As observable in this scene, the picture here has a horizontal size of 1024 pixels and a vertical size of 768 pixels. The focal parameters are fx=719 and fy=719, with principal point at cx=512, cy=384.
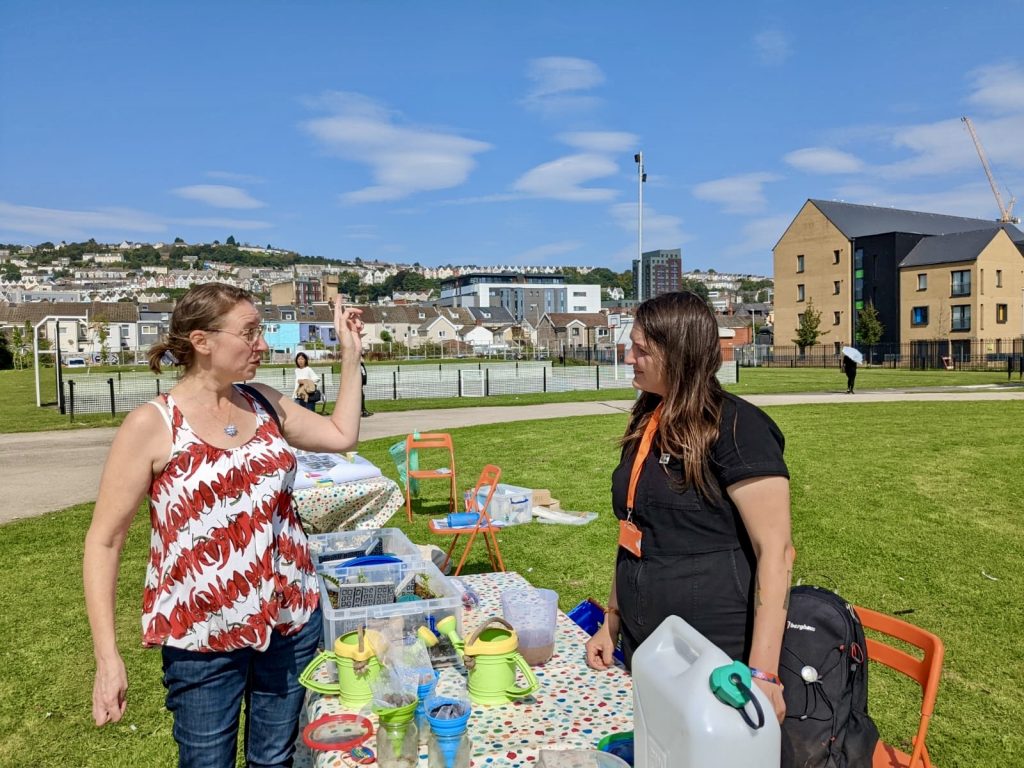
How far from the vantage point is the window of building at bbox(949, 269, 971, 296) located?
5466cm

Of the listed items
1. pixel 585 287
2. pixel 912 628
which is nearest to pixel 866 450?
pixel 912 628

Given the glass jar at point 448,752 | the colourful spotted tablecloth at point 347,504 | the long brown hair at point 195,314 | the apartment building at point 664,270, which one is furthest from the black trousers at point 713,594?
the apartment building at point 664,270

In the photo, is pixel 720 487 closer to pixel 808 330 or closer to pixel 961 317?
pixel 808 330

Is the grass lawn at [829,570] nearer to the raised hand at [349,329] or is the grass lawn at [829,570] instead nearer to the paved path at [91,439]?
the paved path at [91,439]

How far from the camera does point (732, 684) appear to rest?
1.46 meters

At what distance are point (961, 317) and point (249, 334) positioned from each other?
63876 millimetres

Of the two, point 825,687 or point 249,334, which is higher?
point 249,334

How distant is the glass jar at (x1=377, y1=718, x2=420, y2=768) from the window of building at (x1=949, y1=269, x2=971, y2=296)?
63.6 metres

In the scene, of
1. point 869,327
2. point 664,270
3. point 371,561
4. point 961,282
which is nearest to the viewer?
point 371,561

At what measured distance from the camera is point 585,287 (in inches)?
6225

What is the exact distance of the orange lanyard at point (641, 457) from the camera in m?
2.26

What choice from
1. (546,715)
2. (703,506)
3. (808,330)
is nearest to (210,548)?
(546,715)

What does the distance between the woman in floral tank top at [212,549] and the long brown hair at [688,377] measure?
128 centimetres

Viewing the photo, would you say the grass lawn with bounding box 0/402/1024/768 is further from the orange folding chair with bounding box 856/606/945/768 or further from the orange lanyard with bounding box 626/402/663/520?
the orange lanyard with bounding box 626/402/663/520
